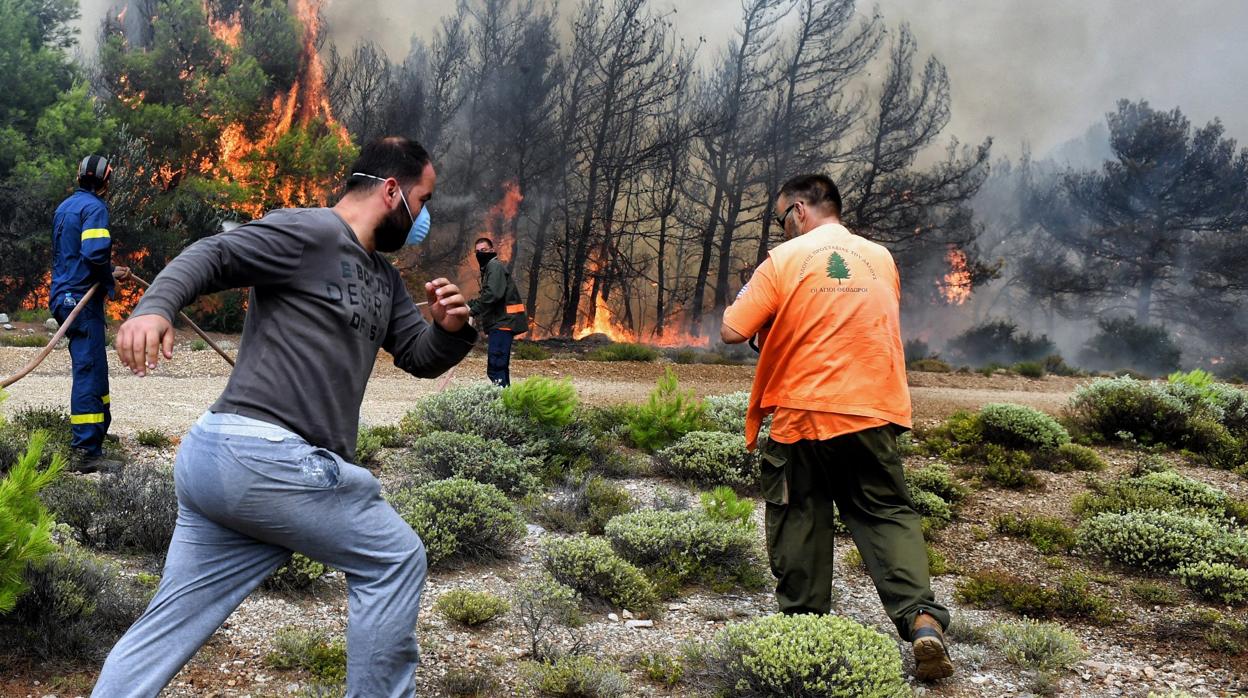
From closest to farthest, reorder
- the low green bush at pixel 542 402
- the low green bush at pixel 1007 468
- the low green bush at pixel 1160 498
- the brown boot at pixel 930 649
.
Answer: the brown boot at pixel 930 649 < the low green bush at pixel 1160 498 < the low green bush at pixel 542 402 < the low green bush at pixel 1007 468

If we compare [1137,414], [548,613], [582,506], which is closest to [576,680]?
[548,613]

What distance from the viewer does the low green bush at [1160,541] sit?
5820mm

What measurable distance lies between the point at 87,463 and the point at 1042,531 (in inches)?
282

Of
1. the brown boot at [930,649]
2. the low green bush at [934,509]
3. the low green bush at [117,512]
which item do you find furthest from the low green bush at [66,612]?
the low green bush at [934,509]

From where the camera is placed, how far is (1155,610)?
5.37 meters

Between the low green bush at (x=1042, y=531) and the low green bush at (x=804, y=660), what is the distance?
330 centimetres

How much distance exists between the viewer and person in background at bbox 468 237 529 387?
1055 centimetres

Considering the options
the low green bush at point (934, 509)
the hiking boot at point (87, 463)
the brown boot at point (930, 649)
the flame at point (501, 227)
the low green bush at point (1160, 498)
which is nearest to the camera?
the brown boot at point (930, 649)

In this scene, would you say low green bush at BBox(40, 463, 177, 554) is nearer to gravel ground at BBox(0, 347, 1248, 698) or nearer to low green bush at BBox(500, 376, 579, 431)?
gravel ground at BBox(0, 347, 1248, 698)

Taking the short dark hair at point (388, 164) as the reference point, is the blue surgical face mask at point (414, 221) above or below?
below

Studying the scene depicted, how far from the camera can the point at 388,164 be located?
2770 mm

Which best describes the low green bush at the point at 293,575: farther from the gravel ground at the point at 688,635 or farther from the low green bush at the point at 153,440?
the low green bush at the point at 153,440

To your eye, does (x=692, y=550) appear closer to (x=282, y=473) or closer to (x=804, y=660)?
(x=804, y=660)

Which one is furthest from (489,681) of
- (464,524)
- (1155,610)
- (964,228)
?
(964,228)
